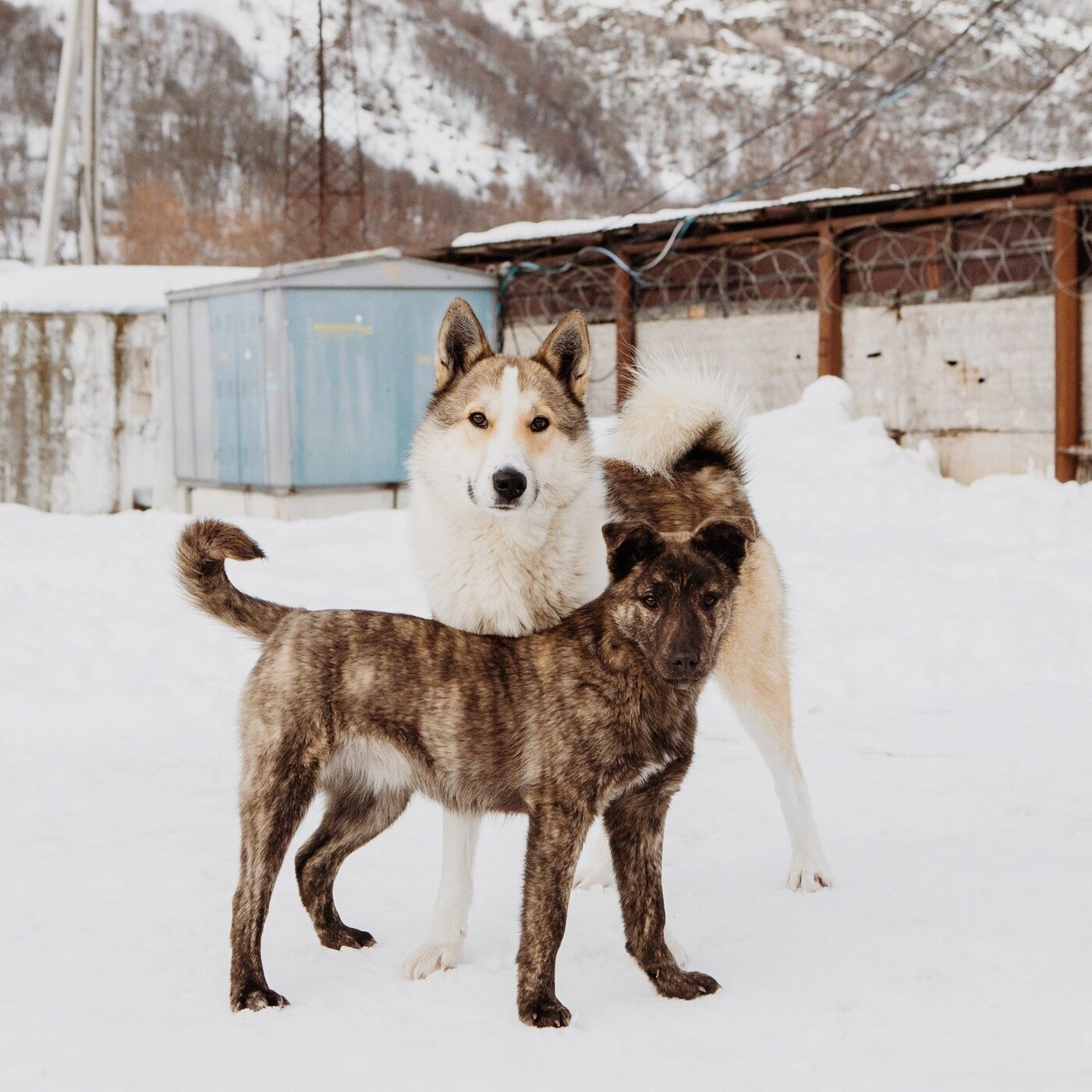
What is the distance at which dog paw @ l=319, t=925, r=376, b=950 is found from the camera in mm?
3566

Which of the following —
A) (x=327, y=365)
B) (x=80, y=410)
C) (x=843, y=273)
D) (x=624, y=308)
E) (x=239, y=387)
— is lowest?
(x=80, y=410)

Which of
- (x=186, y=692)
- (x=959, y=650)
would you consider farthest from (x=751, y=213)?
(x=186, y=692)

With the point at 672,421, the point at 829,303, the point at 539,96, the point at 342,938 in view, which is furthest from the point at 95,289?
the point at 539,96

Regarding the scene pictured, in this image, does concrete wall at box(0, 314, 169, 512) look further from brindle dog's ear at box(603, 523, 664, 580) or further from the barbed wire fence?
brindle dog's ear at box(603, 523, 664, 580)

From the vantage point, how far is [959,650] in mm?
6660

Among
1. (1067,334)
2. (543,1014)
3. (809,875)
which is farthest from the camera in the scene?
(1067,334)

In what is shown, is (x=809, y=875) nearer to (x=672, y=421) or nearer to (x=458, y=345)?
(x=672, y=421)

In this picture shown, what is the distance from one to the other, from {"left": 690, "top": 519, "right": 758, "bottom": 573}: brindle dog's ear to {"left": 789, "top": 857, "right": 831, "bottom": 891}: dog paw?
1258 mm

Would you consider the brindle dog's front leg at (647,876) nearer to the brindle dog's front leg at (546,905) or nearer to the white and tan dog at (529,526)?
the brindle dog's front leg at (546,905)

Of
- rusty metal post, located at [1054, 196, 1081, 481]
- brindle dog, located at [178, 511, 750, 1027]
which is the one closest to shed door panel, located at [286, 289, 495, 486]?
rusty metal post, located at [1054, 196, 1081, 481]

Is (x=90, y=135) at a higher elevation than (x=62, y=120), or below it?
below

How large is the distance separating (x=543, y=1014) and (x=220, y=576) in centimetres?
139

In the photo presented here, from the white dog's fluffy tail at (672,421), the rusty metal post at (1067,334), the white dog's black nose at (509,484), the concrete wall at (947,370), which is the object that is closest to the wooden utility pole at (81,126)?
the concrete wall at (947,370)

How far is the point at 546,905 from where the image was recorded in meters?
3.04
